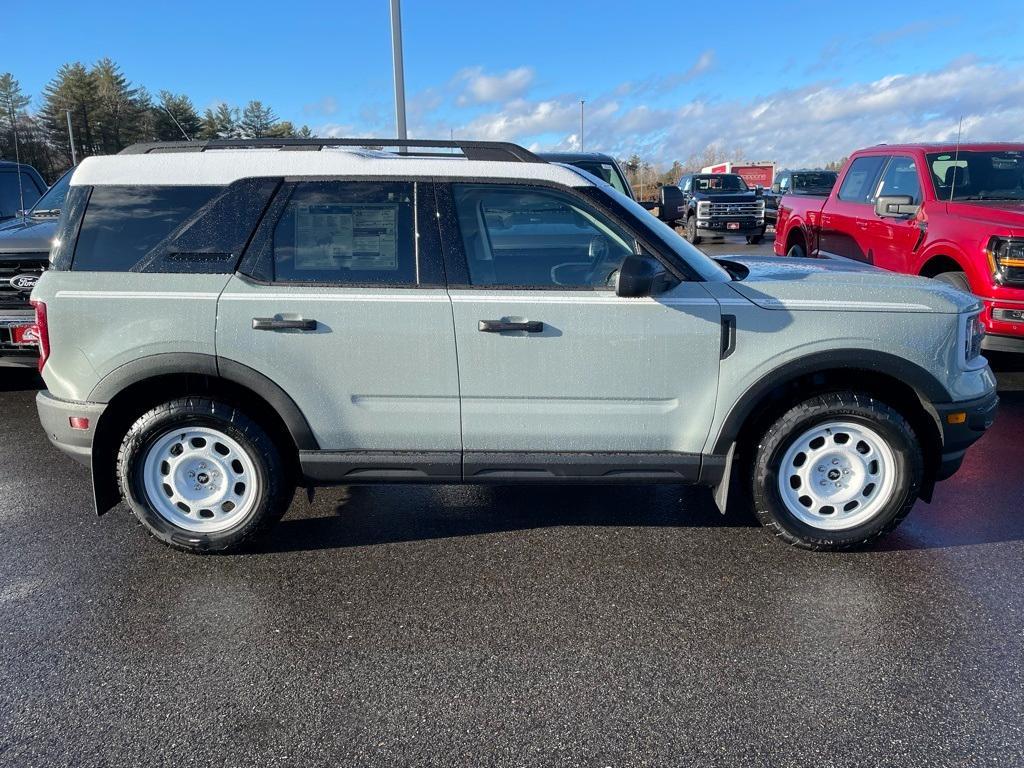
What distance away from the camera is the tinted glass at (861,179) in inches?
313

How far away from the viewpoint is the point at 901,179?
744 centimetres

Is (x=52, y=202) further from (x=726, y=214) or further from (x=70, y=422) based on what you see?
(x=726, y=214)

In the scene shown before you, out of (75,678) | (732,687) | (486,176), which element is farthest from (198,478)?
(732,687)

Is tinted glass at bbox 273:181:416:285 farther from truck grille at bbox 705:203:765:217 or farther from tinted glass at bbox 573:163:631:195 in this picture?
truck grille at bbox 705:203:765:217

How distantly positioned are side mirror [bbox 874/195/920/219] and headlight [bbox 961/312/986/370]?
3.63 meters

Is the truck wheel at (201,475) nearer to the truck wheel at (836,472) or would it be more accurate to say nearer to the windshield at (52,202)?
the truck wheel at (836,472)

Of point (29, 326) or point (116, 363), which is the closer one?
point (116, 363)

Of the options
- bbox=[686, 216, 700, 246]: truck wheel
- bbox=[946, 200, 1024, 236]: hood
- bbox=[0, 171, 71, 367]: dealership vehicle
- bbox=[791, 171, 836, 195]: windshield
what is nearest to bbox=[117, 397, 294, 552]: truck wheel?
bbox=[0, 171, 71, 367]: dealership vehicle

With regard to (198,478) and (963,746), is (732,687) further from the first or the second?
(198,478)

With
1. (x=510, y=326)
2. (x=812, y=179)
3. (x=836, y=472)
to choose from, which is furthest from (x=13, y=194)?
(x=812, y=179)

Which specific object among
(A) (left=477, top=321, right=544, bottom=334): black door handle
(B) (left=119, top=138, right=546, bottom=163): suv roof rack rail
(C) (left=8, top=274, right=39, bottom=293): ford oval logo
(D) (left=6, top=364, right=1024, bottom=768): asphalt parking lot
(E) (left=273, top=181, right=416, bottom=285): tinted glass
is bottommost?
(D) (left=6, top=364, right=1024, bottom=768): asphalt parking lot

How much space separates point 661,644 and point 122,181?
313 centimetres

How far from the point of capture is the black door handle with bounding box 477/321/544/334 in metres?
3.46

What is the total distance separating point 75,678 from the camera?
2834mm
